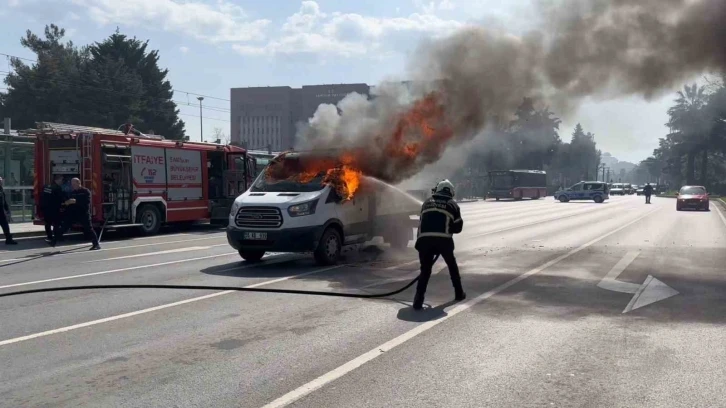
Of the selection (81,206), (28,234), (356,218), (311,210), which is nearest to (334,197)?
(311,210)

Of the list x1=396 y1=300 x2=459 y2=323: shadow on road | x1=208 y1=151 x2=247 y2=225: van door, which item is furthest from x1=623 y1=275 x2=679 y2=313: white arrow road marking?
x1=208 y1=151 x2=247 y2=225: van door

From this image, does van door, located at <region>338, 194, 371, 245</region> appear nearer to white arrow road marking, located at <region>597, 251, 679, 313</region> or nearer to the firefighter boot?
the firefighter boot

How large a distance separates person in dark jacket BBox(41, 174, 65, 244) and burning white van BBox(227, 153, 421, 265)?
6293 millimetres

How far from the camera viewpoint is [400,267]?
39.3ft

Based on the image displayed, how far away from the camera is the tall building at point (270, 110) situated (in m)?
81.1

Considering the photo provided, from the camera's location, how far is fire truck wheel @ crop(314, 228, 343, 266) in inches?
464

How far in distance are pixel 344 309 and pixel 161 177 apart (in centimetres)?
1327

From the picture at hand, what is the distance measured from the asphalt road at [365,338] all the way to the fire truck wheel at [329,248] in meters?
0.26

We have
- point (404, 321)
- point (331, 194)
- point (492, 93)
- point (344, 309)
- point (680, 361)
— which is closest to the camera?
point (680, 361)

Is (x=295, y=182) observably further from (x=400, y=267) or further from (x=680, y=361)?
(x=680, y=361)

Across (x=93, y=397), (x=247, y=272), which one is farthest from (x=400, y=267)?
(x=93, y=397)

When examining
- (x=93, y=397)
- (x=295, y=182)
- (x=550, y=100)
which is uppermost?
(x=550, y=100)

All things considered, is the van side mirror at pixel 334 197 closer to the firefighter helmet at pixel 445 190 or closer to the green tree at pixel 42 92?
the firefighter helmet at pixel 445 190

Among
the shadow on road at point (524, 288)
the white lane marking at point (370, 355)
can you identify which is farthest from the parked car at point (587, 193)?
the white lane marking at point (370, 355)
